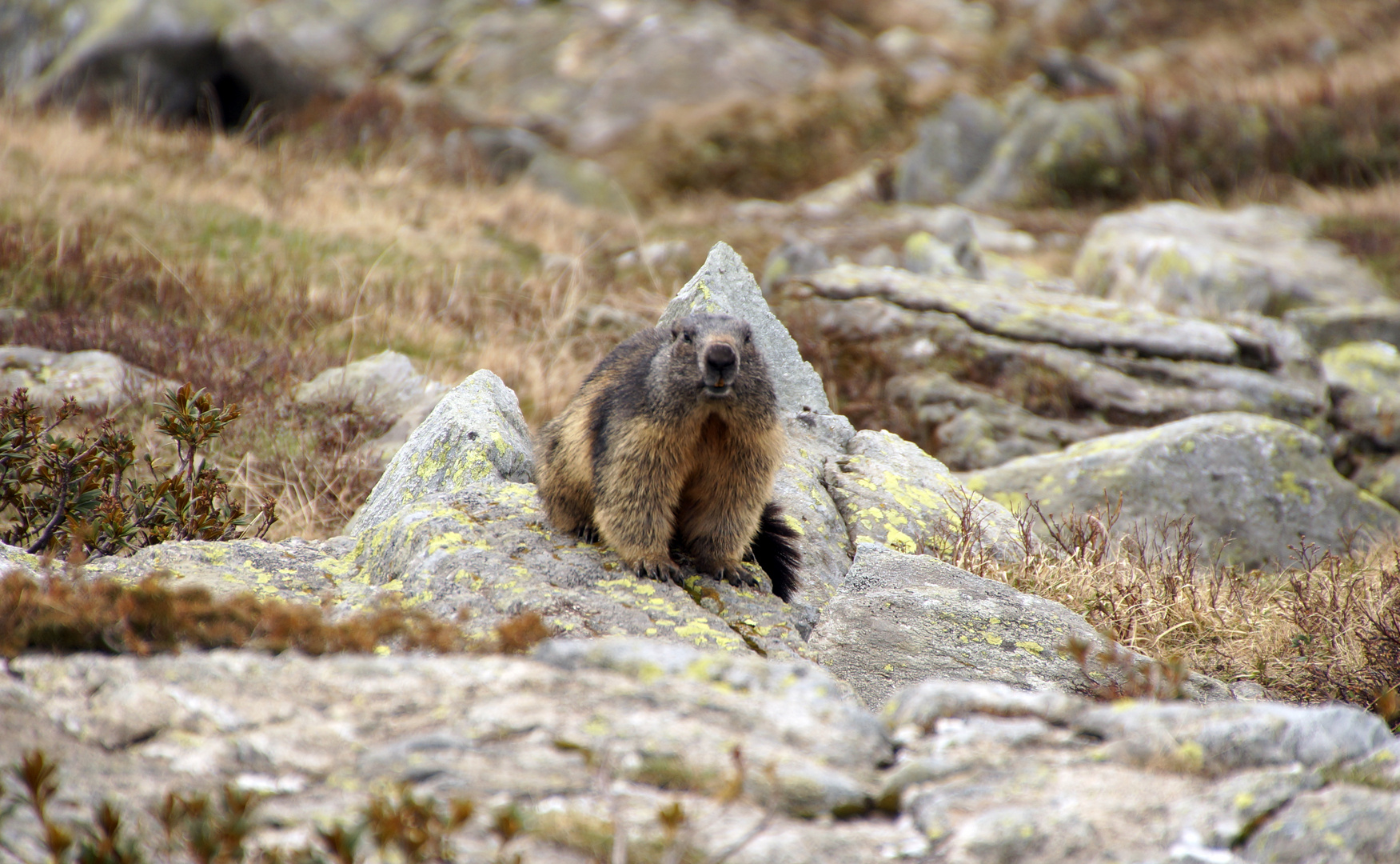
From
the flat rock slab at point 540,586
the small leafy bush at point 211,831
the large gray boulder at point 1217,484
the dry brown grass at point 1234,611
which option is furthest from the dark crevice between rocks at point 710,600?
the large gray boulder at point 1217,484

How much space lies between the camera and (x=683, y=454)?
4.88m

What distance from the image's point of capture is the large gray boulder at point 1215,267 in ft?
41.4

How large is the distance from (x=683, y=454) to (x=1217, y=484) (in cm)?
511

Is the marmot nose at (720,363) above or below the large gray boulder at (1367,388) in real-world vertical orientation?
above

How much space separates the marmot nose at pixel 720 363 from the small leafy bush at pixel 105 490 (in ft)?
9.65

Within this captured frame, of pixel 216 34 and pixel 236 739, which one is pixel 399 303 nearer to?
pixel 236 739

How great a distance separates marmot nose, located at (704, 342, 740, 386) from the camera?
14.8 feet

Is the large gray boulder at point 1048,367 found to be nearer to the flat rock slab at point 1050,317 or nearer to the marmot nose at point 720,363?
the flat rock slab at point 1050,317

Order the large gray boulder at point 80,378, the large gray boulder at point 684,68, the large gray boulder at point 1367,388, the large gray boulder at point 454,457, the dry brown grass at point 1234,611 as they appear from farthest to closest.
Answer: the large gray boulder at point 684,68 < the large gray boulder at point 1367,388 < the large gray boulder at point 80,378 < the large gray boulder at point 454,457 < the dry brown grass at point 1234,611

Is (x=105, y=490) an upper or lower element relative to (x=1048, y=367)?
upper

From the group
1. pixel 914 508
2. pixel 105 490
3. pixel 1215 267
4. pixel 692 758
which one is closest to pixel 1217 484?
pixel 914 508

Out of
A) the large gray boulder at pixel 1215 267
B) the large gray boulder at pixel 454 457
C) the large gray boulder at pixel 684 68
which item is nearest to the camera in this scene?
the large gray boulder at pixel 454 457

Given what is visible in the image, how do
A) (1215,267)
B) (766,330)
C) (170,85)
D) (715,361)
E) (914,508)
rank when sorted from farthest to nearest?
(170,85) < (1215,267) < (766,330) < (914,508) < (715,361)

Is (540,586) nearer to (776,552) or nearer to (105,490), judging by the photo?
(776,552)
